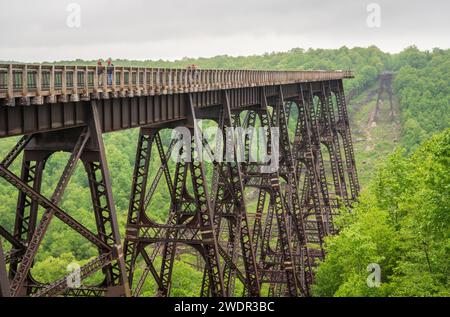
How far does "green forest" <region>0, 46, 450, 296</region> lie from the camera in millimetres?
19844

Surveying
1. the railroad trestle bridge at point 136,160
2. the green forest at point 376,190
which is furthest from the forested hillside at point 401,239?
the railroad trestle bridge at point 136,160

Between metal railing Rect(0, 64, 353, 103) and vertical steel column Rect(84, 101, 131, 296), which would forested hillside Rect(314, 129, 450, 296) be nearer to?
metal railing Rect(0, 64, 353, 103)

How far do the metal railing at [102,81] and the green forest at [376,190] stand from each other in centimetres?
873

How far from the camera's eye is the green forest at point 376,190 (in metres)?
19.8

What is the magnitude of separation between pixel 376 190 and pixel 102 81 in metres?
20.9

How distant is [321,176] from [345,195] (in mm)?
6011

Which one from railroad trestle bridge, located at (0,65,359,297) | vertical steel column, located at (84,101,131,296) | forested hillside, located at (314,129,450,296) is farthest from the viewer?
forested hillside, located at (314,129,450,296)

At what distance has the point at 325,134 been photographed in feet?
150

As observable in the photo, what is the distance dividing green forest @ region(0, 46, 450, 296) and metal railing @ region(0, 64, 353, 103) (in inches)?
344

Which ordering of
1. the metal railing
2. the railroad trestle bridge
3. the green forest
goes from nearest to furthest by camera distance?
→ the metal railing, the railroad trestle bridge, the green forest

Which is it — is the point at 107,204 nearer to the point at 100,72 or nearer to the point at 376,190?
the point at 100,72

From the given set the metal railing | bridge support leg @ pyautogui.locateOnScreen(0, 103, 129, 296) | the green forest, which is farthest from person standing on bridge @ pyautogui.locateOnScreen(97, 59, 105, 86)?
the green forest

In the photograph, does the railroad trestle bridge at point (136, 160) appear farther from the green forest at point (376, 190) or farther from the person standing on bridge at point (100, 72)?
the green forest at point (376, 190)
